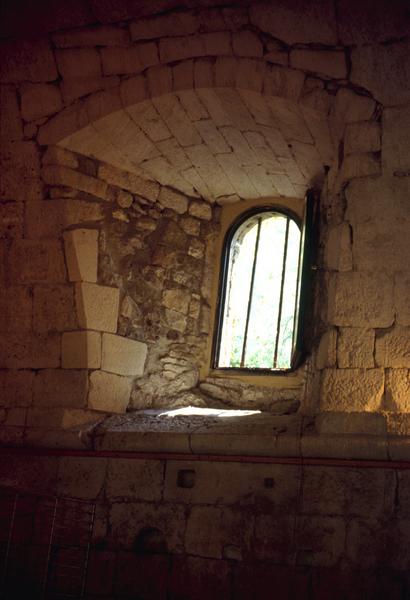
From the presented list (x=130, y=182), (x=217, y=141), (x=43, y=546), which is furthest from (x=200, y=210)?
(x=43, y=546)

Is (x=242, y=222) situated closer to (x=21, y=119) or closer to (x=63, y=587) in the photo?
(x=21, y=119)

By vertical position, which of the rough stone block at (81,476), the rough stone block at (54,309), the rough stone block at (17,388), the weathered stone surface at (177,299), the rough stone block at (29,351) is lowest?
the rough stone block at (81,476)

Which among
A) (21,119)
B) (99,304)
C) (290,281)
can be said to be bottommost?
(99,304)

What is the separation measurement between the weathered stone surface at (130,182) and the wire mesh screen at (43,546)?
84.1 inches

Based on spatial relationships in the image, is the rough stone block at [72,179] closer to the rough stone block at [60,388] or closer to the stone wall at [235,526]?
the rough stone block at [60,388]

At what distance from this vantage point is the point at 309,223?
502 centimetres

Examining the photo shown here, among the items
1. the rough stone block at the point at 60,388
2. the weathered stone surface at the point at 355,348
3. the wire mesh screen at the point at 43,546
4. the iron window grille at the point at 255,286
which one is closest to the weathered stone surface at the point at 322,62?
the iron window grille at the point at 255,286

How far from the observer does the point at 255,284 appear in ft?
19.0

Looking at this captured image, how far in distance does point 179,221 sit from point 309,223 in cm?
109

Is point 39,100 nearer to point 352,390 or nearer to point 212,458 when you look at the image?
point 212,458

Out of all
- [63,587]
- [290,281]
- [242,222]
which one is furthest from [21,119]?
[63,587]

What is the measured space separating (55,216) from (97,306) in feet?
2.13

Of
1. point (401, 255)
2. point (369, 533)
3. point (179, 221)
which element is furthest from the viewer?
point (179, 221)

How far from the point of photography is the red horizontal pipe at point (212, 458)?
3.96 m
